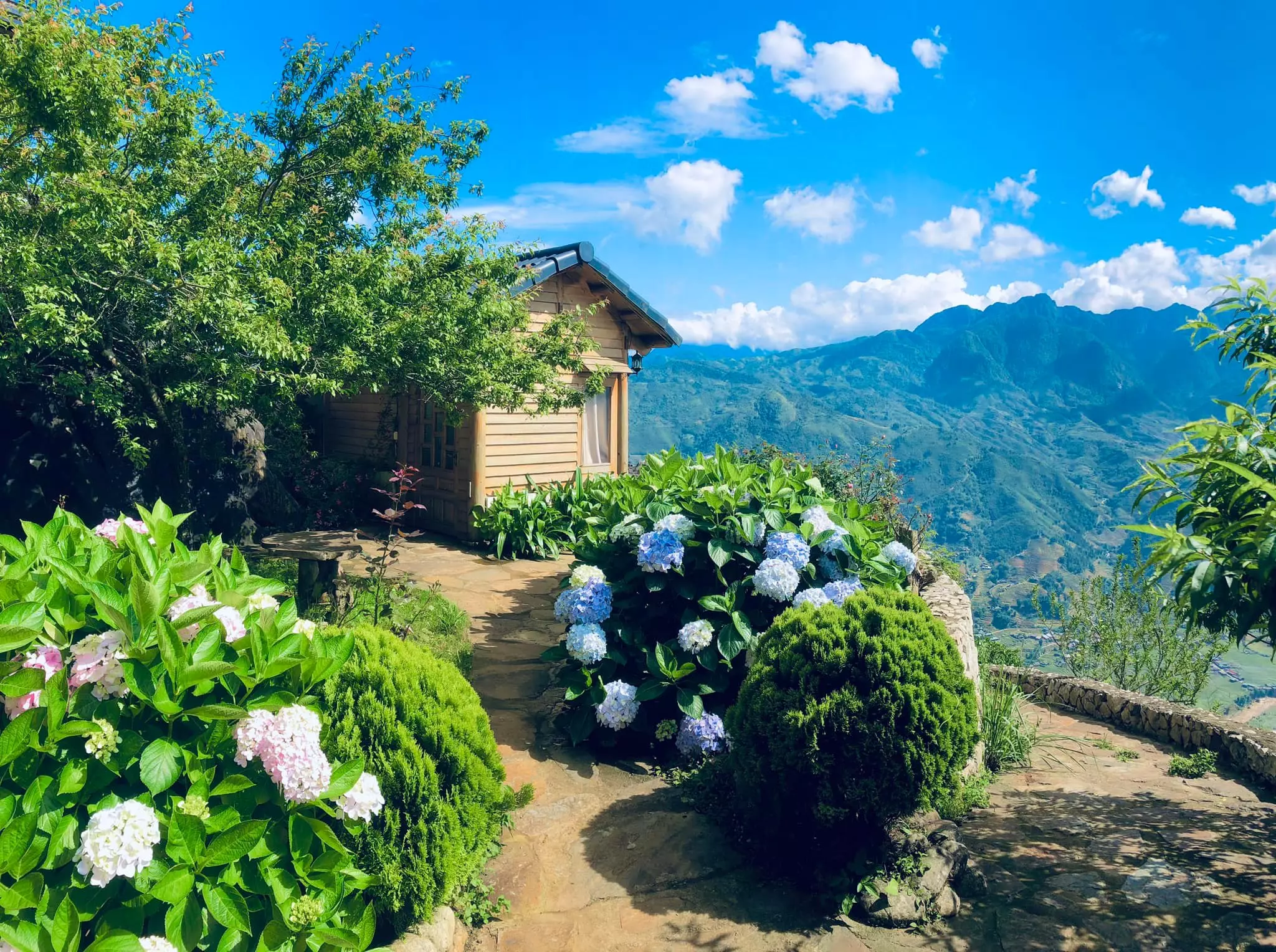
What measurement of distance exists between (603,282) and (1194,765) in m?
10.6

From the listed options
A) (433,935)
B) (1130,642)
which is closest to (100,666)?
(433,935)

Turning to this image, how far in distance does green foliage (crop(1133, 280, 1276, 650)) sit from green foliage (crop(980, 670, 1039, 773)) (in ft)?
7.50

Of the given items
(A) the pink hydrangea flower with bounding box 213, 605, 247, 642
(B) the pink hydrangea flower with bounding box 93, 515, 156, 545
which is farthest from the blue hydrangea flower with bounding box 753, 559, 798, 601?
(B) the pink hydrangea flower with bounding box 93, 515, 156, 545

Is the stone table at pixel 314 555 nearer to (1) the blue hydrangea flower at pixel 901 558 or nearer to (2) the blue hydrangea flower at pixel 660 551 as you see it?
→ (2) the blue hydrangea flower at pixel 660 551

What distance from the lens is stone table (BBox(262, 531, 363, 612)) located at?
7.00 m

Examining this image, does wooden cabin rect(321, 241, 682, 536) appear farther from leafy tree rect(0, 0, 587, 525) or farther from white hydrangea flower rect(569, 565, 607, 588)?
white hydrangea flower rect(569, 565, 607, 588)

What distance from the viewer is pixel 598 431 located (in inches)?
561

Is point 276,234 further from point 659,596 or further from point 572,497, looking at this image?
point 659,596

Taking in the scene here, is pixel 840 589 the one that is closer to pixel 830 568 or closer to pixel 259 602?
pixel 830 568

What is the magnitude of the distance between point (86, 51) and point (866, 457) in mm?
12408

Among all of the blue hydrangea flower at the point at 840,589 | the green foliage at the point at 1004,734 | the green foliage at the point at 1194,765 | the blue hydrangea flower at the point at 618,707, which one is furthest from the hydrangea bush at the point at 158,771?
the green foliage at the point at 1194,765

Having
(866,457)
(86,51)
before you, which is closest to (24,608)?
(86,51)

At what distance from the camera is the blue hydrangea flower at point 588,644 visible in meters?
5.13

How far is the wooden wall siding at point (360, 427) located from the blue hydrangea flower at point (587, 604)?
29.1 ft
